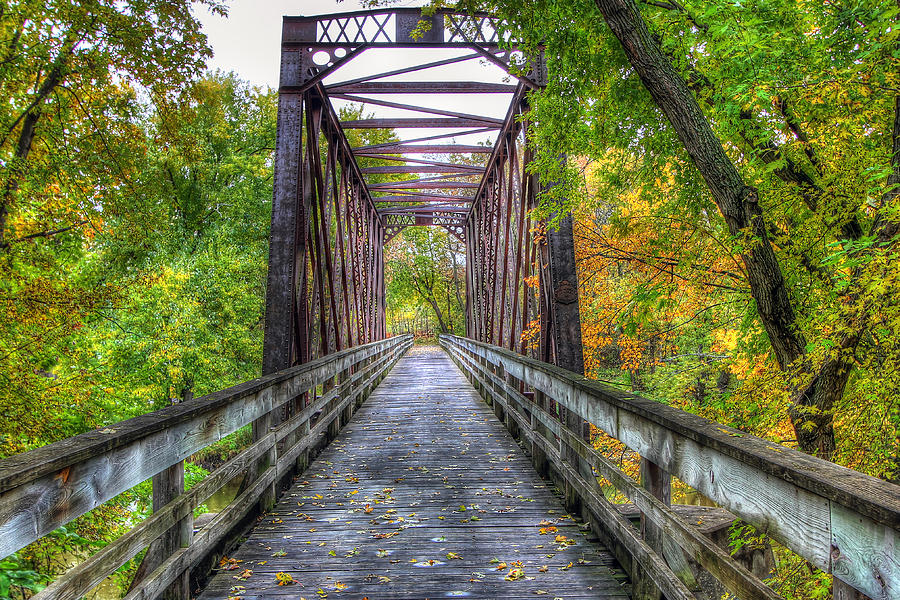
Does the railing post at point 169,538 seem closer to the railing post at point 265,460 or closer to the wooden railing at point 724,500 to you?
the railing post at point 265,460

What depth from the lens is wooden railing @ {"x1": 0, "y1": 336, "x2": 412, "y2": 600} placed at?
1.64 metres

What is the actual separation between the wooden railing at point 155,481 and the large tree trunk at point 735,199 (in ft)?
11.2

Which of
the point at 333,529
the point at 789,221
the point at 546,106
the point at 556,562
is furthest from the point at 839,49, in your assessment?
the point at 333,529

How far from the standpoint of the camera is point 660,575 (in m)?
2.29

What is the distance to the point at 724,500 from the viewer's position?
1965mm

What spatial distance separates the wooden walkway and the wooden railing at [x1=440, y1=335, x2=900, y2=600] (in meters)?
0.33

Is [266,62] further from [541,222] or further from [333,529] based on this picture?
[333,529]

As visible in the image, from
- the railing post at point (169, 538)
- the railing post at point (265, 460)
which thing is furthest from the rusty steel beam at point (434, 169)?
the railing post at point (169, 538)

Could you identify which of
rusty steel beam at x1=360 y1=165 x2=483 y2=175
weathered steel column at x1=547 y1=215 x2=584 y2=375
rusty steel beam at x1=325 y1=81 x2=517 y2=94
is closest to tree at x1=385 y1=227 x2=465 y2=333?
rusty steel beam at x1=360 y1=165 x2=483 y2=175

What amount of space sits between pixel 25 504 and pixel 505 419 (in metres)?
6.11

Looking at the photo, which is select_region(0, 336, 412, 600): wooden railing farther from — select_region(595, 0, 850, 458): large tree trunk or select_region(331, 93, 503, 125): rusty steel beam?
select_region(331, 93, 503, 125): rusty steel beam

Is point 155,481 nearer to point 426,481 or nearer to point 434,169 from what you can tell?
point 426,481

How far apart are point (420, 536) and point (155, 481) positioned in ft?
5.83

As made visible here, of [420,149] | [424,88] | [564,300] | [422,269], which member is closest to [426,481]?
[564,300]
